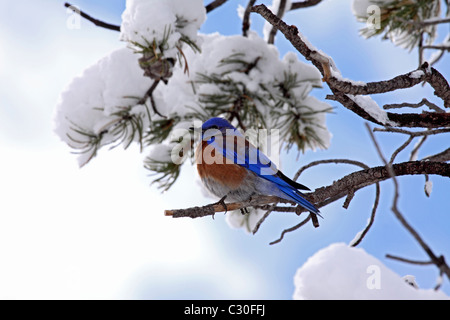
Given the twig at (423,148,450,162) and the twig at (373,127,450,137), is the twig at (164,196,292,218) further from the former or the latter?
the twig at (423,148,450,162)

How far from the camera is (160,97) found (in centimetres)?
330

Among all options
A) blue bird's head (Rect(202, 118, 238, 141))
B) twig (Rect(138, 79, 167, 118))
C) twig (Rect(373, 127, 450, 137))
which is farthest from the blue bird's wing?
twig (Rect(138, 79, 167, 118))

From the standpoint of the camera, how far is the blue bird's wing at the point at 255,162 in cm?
222

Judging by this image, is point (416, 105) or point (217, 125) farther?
point (217, 125)

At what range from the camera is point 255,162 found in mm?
2465

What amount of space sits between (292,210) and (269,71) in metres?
1.30

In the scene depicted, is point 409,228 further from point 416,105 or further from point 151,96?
point 151,96

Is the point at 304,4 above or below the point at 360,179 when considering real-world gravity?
above

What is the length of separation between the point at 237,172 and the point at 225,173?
62 millimetres

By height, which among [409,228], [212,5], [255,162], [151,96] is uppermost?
[212,5]

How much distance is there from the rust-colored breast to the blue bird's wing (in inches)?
1.4

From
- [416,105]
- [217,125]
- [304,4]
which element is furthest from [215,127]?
[304,4]
